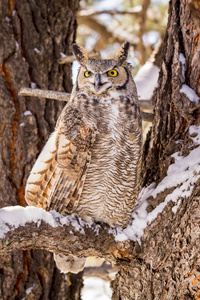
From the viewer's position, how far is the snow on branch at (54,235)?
52.3 inches

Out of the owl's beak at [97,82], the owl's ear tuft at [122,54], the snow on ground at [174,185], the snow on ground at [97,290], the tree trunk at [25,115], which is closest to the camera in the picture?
the snow on ground at [174,185]

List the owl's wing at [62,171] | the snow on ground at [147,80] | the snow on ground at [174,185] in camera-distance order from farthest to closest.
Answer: the snow on ground at [147,80] < the owl's wing at [62,171] < the snow on ground at [174,185]

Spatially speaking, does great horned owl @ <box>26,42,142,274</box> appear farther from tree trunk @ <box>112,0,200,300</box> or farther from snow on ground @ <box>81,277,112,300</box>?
snow on ground @ <box>81,277,112,300</box>

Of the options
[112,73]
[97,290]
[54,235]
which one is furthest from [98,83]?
[97,290]

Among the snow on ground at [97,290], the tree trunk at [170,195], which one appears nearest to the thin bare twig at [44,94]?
the tree trunk at [170,195]

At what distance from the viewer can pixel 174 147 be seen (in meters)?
→ 1.77

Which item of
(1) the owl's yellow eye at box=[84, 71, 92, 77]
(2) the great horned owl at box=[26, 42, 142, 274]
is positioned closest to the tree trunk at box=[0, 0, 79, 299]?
(2) the great horned owl at box=[26, 42, 142, 274]

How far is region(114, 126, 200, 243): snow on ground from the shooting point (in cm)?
152

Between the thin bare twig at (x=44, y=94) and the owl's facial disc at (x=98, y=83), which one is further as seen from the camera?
the thin bare twig at (x=44, y=94)

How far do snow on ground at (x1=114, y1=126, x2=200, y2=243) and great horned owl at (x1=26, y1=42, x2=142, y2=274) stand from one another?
0.16 m

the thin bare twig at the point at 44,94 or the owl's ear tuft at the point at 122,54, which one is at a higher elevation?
the owl's ear tuft at the point at 122,54

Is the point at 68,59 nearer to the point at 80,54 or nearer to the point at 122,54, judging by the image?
the point at 80,54

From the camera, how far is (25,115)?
224cm

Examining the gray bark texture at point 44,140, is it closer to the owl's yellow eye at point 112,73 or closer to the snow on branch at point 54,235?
the snow on branch at point 54,235
